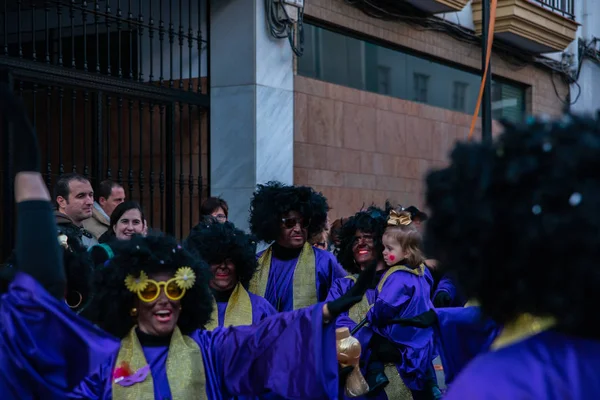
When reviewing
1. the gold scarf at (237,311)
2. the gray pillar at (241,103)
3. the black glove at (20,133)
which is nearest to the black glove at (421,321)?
the gold scarf at (237,311)

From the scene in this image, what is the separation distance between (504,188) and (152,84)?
8766 millimetres

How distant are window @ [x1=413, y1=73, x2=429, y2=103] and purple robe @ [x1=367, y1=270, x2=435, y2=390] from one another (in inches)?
305

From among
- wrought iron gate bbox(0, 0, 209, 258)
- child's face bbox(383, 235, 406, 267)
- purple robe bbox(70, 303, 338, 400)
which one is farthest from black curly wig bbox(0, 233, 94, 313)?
wrought iron gate bbox(0, 0, 209, 258)

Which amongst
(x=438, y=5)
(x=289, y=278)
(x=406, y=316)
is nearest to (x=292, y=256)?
(x=289, y=278)

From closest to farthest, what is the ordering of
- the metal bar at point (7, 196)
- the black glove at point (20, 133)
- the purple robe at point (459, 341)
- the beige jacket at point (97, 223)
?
the black glove at point (20, 133), the purple robe at point (459, 341), the beige jacket at point (97, 223), the metal bar at point (7, 196)

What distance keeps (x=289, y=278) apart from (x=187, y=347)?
3.11 meters

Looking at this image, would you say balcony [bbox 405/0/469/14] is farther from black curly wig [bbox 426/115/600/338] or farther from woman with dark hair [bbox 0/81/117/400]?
black curly wig [bbox 426/115/600/338]

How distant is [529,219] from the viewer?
184 centimetres

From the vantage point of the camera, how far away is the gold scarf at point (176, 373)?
13.2 feet

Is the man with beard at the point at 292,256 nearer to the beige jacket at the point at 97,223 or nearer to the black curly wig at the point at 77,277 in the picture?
the beige jacket at the point at 97,223

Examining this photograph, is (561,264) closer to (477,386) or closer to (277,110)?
(477,386)

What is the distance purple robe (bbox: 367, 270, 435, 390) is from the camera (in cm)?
675

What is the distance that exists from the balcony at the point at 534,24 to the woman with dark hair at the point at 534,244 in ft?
44.5

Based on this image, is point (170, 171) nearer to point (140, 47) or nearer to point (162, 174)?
point (162, 174)
